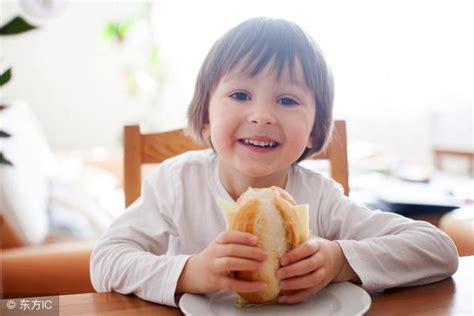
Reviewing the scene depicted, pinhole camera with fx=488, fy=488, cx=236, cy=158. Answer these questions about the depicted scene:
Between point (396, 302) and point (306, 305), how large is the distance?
4.4 inches

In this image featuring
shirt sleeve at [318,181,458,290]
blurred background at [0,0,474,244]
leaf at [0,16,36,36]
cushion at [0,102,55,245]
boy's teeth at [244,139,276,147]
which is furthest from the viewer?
blurred background at [0,0,474,244]

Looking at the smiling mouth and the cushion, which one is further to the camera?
the cushion

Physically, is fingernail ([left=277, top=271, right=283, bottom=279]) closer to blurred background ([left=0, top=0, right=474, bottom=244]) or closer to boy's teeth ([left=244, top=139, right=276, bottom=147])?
boy's teeth ([left=244, top=139, right=276, bottom=147])

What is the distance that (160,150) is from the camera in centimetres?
106

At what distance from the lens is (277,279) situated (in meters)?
0.56

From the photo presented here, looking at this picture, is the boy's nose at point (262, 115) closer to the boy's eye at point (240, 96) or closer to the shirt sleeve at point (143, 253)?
the boy's eye at point (240, 96)

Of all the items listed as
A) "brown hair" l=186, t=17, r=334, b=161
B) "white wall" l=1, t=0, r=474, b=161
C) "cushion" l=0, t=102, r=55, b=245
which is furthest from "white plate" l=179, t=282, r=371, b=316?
"white wall" l=1, t=0, r=474, b=161

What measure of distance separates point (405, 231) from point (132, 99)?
349 centimetres

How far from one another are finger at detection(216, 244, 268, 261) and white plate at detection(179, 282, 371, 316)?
0.23 feet

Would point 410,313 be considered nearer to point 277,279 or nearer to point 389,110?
point 277,279

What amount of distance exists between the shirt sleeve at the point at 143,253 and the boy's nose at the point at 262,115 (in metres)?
0.21

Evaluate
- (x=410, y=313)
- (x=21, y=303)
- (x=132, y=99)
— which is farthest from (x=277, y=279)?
(x=132, y=99)

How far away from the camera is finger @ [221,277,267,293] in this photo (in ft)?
1.78

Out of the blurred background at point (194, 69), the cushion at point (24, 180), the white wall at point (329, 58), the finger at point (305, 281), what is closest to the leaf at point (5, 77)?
the finger at point (305, 281)
